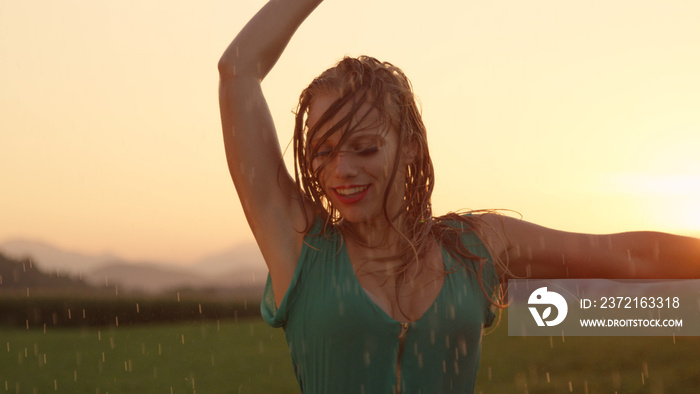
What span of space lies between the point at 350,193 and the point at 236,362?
932cm

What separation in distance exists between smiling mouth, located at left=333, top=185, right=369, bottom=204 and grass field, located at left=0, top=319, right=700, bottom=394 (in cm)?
778

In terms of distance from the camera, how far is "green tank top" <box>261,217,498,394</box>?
259 cm

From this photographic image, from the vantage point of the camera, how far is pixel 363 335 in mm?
2607

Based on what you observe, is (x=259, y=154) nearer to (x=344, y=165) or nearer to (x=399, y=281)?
(x=344, y=165)

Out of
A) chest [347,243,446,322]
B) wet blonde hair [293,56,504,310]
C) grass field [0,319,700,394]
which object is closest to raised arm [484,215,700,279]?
wet blonde hair [293,56,504,310]

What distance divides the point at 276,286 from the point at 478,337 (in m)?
0.86

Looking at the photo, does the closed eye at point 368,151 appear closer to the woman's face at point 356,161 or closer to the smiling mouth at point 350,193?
the woman's face at point 356,161

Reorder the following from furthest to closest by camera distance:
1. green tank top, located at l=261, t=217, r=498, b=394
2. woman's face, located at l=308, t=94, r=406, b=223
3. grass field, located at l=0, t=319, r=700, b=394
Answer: grass field, located at l=0, t=319, r=700, b=394, woman's face, located at l=308, t=94, r=406, b=223, green tank top, located at l=261, t=217, r=498, b=394

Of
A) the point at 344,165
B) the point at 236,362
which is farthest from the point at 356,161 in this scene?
the point at 236,362

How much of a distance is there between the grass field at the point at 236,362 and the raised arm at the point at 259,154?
765 centimetres

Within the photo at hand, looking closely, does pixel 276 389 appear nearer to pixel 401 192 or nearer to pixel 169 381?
pixel 169 381

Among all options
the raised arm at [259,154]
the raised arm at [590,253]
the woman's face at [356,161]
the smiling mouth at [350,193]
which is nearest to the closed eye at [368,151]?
the woman's face at [356,161]

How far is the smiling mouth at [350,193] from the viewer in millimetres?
2721

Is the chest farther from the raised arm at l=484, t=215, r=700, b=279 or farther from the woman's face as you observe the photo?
the raised arm at l=484, t=215, r=700, b=279
